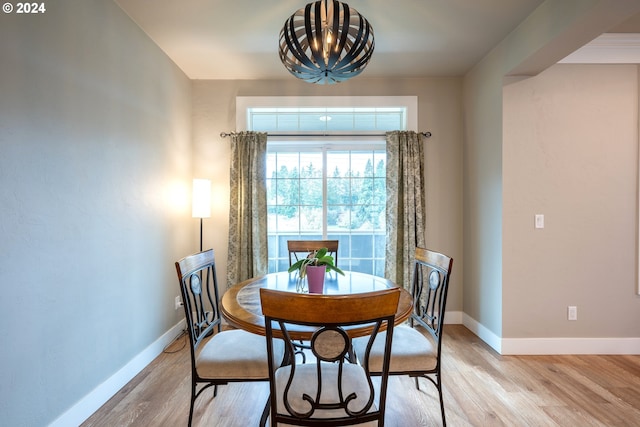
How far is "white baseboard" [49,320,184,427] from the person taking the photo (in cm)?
174

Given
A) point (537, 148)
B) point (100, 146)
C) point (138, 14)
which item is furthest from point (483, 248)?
point (138, 14)

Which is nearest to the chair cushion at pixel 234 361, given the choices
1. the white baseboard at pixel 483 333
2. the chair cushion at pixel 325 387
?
the chair cushion at pixel 325 387

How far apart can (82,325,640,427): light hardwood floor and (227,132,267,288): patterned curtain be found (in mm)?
1038

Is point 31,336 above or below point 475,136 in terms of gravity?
below

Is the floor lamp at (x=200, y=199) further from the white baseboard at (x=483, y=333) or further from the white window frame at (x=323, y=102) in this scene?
the white baseboard at (x=483, y=333)

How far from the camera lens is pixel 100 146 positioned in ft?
6.61

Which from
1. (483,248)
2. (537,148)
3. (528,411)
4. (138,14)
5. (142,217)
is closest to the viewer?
(528,411)

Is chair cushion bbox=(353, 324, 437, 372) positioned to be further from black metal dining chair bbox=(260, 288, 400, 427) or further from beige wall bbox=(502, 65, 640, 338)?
beige wall bbox=(502, 65, 640, 338)

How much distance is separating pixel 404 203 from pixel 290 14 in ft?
6.76

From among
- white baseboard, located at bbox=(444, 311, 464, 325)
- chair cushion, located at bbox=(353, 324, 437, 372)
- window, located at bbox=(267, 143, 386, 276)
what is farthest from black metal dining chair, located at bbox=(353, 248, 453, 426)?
white baseboard, located at bbox=(444, 311, 464, 325)

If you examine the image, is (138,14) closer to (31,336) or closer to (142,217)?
(142,217)

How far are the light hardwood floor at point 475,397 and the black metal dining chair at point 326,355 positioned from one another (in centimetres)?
81

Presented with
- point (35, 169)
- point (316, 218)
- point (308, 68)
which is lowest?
point (316, 218)

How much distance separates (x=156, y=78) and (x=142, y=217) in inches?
49.8
